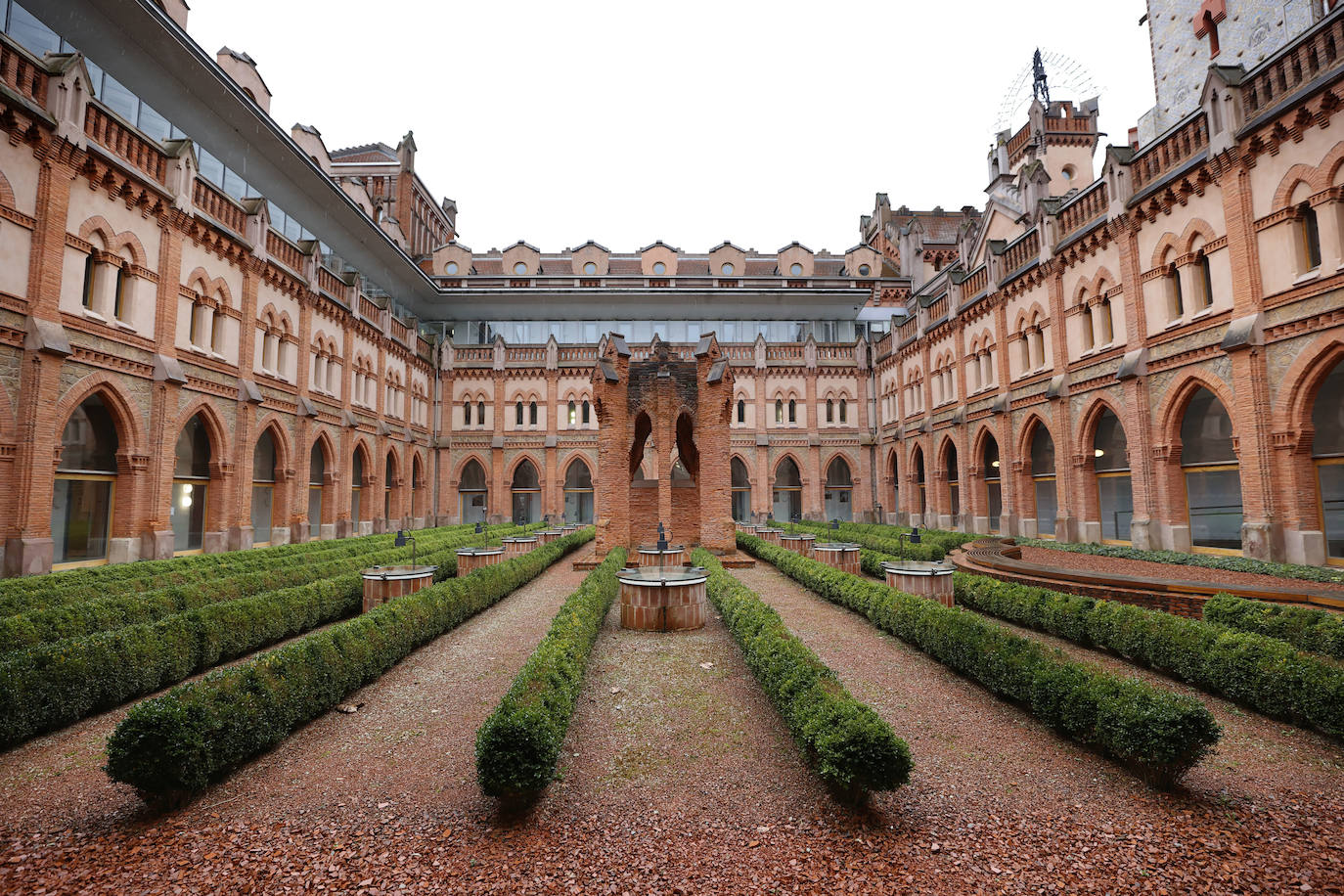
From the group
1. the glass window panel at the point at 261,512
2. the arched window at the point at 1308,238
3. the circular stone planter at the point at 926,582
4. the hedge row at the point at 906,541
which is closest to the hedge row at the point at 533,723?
the circular stone planter at the point at 926,582

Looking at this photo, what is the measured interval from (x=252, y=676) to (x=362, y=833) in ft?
8.02

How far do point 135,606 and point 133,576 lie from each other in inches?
133

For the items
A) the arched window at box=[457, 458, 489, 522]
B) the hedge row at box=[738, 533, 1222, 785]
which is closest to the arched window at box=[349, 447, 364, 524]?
the arched window at box=[457, 458, 489, 522]

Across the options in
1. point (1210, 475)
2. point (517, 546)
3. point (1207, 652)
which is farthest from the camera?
point (517, 546)

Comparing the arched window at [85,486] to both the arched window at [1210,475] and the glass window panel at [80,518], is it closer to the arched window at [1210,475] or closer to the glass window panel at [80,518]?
the glass window panel at [80,518]

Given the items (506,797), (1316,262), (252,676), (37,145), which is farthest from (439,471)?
(1316,262)

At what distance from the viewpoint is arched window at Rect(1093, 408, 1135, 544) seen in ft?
58.6

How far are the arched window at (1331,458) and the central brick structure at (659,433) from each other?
12.8 metres

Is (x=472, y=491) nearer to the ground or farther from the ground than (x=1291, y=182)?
nearer to the ground

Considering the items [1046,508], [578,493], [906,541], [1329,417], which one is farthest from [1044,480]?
[578,493]

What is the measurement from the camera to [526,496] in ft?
120

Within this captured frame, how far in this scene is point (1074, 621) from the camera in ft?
29.3

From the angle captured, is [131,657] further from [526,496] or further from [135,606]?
[526,496]

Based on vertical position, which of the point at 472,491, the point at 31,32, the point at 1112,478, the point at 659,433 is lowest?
the point at 1112,478
